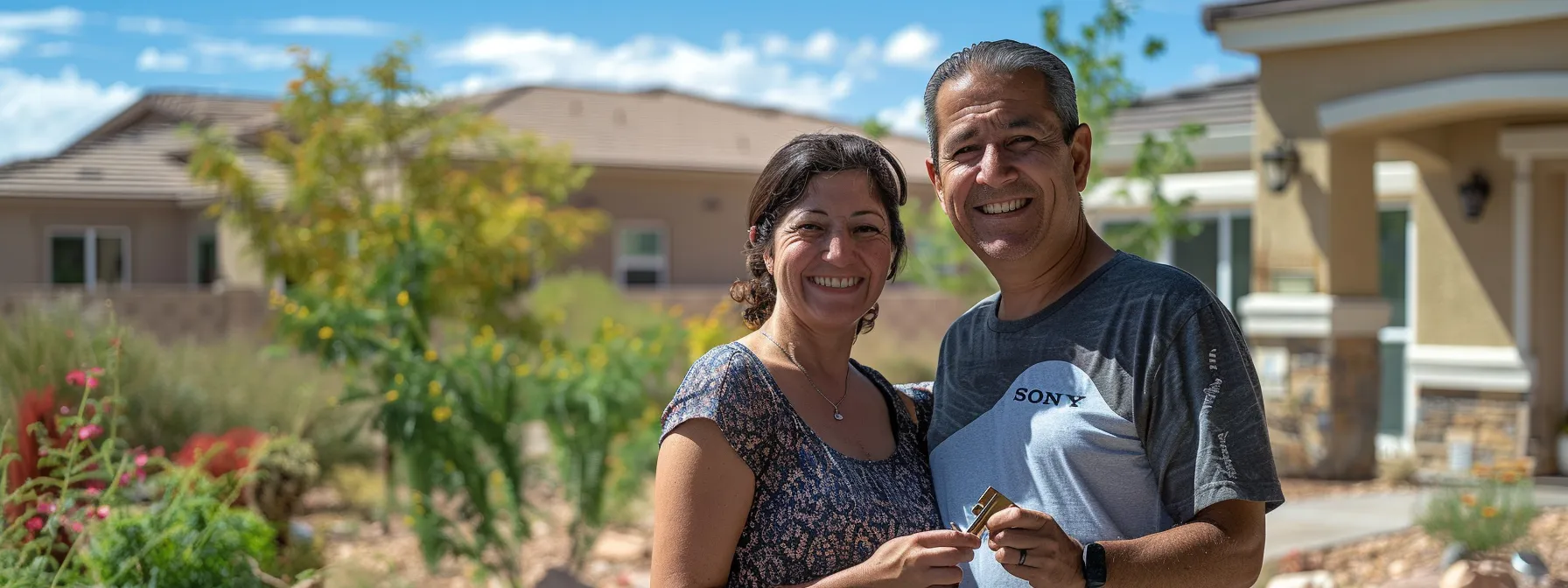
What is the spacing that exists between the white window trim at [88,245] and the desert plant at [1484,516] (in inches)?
720

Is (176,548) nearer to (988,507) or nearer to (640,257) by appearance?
(988,507)

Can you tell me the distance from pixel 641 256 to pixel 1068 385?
20.0 metres

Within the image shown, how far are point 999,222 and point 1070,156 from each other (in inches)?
6.7

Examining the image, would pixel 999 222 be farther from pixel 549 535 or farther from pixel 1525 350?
pixel 1525 350

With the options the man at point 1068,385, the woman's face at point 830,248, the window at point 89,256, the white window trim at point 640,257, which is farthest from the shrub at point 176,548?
the window at point 89,256

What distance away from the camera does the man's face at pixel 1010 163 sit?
2295 mm

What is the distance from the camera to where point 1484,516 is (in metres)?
6.59

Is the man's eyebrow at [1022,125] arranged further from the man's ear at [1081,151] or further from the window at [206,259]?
the window at [206,259]

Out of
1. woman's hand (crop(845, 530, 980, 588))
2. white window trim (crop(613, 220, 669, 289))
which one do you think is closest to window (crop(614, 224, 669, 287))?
white window trim (crop(613, 220, 669, 289))

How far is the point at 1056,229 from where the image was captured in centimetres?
231

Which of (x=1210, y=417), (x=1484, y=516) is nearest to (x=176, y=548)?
(x=1210, y=417)

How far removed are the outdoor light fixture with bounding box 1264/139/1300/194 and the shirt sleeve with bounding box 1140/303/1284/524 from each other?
27.1 ft

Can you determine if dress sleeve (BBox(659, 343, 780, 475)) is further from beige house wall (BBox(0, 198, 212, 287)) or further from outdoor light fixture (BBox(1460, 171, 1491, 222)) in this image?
beige house wall (BBox(0, 198, 212, 287))

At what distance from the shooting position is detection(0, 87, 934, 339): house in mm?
20141
